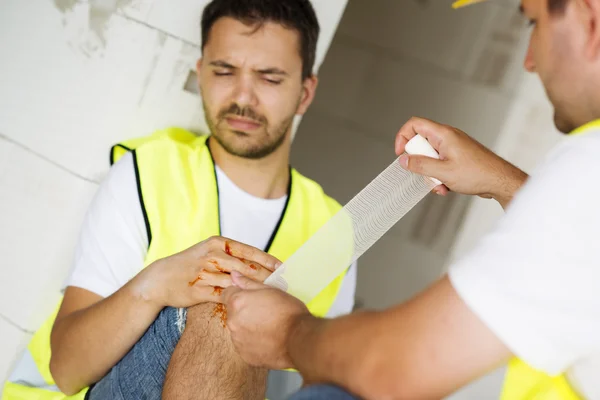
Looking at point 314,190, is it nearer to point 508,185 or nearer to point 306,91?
point 306,91

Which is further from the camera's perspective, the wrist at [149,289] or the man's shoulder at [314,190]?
the man's shoulder at [314,190]

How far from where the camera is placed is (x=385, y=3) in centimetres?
216

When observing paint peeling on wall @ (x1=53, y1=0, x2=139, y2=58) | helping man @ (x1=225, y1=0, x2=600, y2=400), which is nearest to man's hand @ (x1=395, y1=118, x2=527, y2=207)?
helping man @ (x1=225, y1=0, x2=600, y2=400)

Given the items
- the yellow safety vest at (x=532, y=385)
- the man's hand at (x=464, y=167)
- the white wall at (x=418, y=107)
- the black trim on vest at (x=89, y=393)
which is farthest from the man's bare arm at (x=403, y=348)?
the white wall at (x=418, y=107)

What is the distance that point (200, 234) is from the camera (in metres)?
1.24

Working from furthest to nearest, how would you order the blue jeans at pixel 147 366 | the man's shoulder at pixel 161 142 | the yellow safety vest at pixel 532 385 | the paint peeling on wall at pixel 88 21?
the paint peeling on wall at pixel 88 21 < the man's shoulder at pixel 161 142 < the blue jeans at pixel 147 366 < the yellow safety vest at pixel 532 385

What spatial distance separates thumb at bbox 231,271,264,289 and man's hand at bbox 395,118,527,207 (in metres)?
0.30

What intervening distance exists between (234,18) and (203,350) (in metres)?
0.77

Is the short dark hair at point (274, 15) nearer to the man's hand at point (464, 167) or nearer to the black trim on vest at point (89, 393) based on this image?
the man's hand at point (464, 167)

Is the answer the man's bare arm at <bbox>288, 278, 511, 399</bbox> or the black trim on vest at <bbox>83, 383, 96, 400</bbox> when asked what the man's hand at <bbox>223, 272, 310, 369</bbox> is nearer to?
the man's bare arm at <bbox>288, 278, 511, 399</bbox>

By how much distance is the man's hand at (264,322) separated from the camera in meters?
0.72

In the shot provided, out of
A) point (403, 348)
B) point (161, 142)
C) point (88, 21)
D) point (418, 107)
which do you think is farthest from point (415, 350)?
point (418, 107)

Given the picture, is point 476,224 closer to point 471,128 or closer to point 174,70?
point 471,128

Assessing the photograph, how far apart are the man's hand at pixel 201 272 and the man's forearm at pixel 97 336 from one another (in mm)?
30
